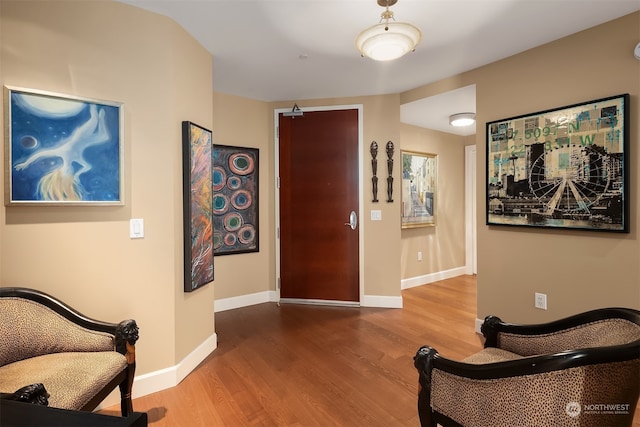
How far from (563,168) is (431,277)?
287 cm

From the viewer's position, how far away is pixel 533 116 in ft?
8.52

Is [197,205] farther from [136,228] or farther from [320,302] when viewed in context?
[320,302]

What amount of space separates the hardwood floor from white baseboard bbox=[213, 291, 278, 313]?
4.8 inches

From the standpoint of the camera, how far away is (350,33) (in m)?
2.35

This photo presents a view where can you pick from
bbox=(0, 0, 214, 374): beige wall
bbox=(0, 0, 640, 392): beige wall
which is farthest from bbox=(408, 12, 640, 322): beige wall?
bbox=(0, 0, 214, 374): beige wall

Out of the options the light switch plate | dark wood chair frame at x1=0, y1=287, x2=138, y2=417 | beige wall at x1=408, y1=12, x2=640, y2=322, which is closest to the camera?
dark wood chair frame at x1=0, y1=287, x2=138, y2=417

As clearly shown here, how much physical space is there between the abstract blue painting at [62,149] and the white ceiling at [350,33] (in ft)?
2.60

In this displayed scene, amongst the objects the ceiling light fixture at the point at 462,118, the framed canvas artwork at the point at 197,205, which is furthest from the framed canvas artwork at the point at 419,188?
the framed canvas artwork at the point at 197,205

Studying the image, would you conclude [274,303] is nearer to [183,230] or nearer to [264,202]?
[264,202]

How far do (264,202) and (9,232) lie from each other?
2.51 m

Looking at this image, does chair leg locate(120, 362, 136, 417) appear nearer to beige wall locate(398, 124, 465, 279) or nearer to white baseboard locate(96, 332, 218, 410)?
white baseboard locate(96, 332, 218, 410)

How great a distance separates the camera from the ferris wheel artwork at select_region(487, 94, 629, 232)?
85.0 inches

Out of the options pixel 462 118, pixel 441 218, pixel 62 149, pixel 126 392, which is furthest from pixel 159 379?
pixel 441 218

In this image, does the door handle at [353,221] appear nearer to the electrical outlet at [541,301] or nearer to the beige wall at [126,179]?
the electrical outlet at [541,301]
